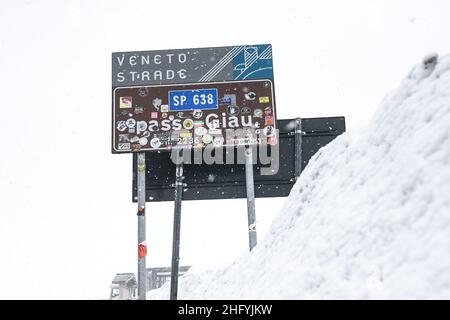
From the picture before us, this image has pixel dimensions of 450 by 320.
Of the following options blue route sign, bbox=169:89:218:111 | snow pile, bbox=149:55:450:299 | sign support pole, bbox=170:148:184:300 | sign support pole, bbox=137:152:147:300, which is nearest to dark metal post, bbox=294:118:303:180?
blue route sign, bbox=169:89:218:111

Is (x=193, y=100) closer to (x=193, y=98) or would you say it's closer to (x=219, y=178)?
(x=193, y=98)

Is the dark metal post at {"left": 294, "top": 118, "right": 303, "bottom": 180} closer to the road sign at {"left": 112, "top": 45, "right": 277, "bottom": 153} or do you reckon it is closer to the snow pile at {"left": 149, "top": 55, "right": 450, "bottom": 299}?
the road sign at {"left": 112, "top": 45, "right": 277, "bottom": 153}

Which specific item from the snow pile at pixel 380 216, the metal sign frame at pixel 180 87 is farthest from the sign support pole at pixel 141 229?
the snow pile at pixel 380 216

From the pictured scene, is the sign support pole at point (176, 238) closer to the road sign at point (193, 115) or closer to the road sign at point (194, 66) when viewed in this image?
the road sign at point (193, 115)

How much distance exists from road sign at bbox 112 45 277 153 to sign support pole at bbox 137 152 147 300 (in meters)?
0.52

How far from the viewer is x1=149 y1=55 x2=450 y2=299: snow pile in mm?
2926

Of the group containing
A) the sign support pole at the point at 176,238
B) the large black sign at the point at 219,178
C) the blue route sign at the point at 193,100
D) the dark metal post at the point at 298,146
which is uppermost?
the blue route sign at the point at 193,100

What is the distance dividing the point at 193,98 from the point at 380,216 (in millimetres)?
9284

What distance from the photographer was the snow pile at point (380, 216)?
293 centimetres

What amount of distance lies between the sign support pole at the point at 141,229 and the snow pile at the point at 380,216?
5783mm

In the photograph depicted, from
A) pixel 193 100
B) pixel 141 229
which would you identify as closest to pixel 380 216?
pixel 141 229

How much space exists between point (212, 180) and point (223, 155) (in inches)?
31.0
